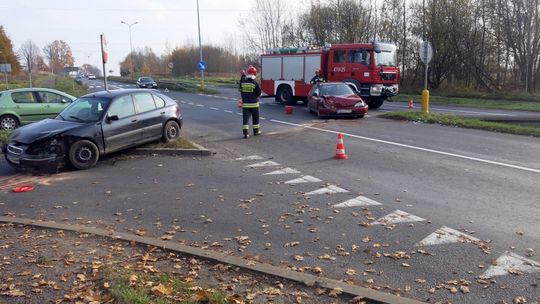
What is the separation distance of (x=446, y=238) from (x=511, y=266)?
2.87 ft

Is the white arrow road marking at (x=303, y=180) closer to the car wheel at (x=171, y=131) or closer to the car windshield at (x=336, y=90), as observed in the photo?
the car wheel at (x=171, y=131)

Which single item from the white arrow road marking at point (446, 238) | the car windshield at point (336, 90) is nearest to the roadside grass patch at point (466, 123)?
the car windshield at point (336, 90)

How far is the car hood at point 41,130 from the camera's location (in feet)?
32.0

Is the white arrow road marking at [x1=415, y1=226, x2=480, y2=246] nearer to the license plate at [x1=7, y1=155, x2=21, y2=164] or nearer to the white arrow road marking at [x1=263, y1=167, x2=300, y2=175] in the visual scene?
the white arrow road marking at [x1=263, y1=167, x2=300, y2=175]

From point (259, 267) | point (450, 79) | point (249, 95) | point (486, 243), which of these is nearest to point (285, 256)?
point (259, 267)

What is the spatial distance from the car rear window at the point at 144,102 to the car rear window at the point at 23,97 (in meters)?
6.58

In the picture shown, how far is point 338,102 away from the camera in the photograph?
1830 centimetres

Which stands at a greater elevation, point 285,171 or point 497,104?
point 497,104

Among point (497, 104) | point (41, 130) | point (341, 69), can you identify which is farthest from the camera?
point (497, 104)

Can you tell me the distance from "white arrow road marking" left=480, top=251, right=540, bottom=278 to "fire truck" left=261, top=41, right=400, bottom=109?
16.2 metres

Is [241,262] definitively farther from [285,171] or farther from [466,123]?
[466,123]

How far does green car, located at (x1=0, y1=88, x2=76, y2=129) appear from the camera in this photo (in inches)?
630

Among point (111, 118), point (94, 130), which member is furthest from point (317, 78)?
point (94, 130)

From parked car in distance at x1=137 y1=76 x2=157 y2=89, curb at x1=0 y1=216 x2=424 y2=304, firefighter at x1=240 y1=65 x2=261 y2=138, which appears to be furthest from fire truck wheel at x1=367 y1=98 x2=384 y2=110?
parked car in distance at x1=137 y1=76 x2=157 y2=89
